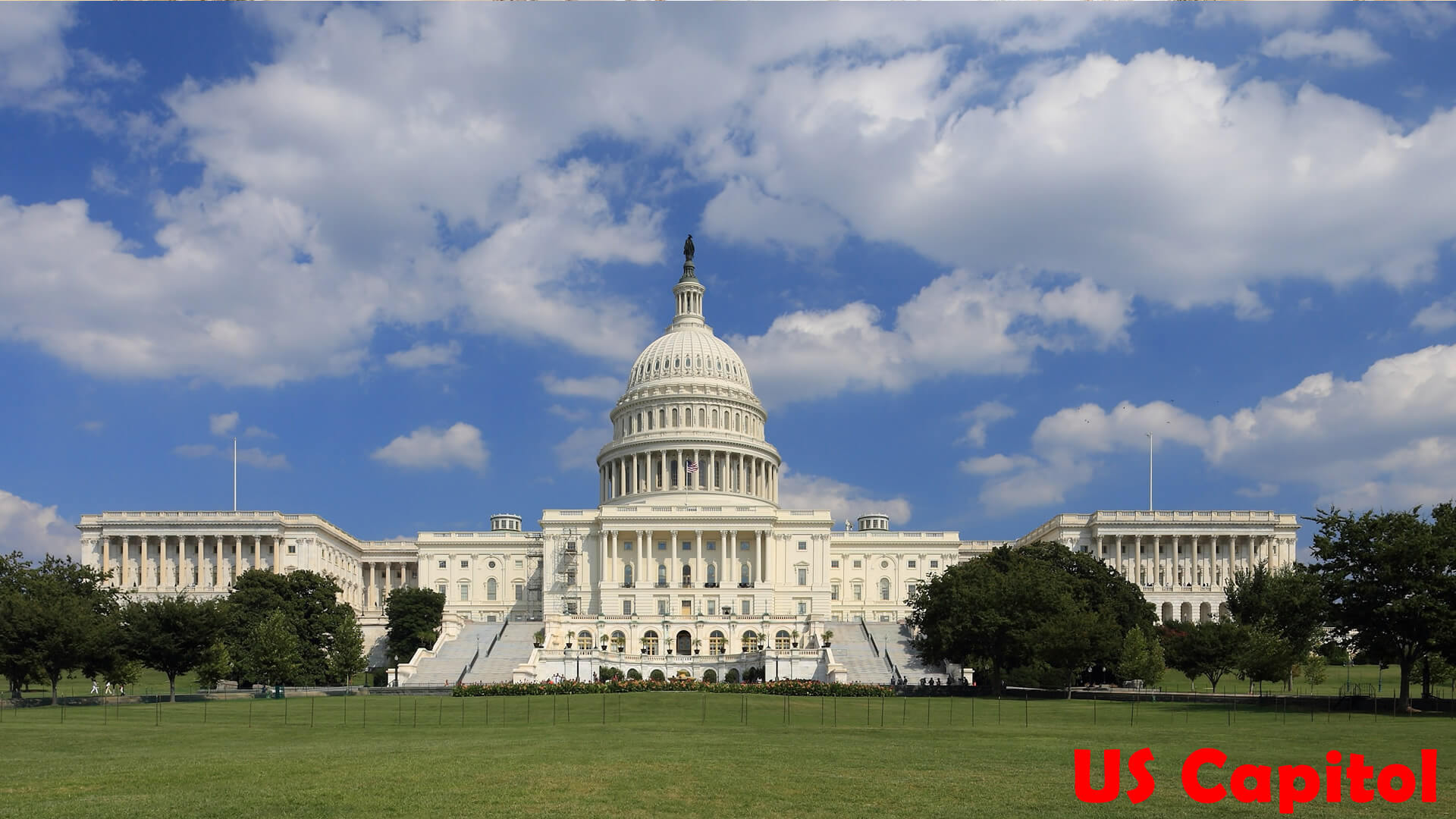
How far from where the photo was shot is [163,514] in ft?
493

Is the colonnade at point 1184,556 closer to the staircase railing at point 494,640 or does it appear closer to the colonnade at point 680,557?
the colonnade at point 680,557

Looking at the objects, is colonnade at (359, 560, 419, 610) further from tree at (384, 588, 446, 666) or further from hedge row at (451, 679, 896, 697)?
hedge row at (451, 679, 896, 697)

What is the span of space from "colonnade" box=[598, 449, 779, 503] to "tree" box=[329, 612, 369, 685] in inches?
2555

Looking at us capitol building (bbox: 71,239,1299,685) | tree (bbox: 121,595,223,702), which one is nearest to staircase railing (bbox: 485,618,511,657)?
us capitol building (bbox: 71,239,1299,685)

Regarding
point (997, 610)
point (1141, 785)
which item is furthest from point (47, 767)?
point (997, 610)

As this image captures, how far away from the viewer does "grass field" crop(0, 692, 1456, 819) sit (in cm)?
3153

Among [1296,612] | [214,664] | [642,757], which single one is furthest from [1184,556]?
[642,757]

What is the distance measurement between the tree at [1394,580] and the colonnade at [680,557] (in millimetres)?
79387

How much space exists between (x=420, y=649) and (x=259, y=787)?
3018 inches

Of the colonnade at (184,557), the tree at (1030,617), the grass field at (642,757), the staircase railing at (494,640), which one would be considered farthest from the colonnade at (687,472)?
the grass field at (642,757)

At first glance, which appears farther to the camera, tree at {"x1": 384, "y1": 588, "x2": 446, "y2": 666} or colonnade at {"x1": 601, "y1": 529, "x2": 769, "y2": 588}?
colonnade at {"x1": 601, "y1": 529, "x2": 769, "y2": 588}

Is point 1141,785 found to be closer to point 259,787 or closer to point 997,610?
point 259,787

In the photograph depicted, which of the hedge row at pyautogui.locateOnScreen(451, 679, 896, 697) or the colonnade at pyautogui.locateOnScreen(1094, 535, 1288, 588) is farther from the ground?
the colonnade at pyautogui.locateOnScreen(1094, 535, 1288, 588)

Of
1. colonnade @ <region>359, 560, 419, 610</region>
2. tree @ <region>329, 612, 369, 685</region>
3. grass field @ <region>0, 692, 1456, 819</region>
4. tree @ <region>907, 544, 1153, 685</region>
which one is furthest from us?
colonnade @ <region>359, 560, 419, 610</region>
